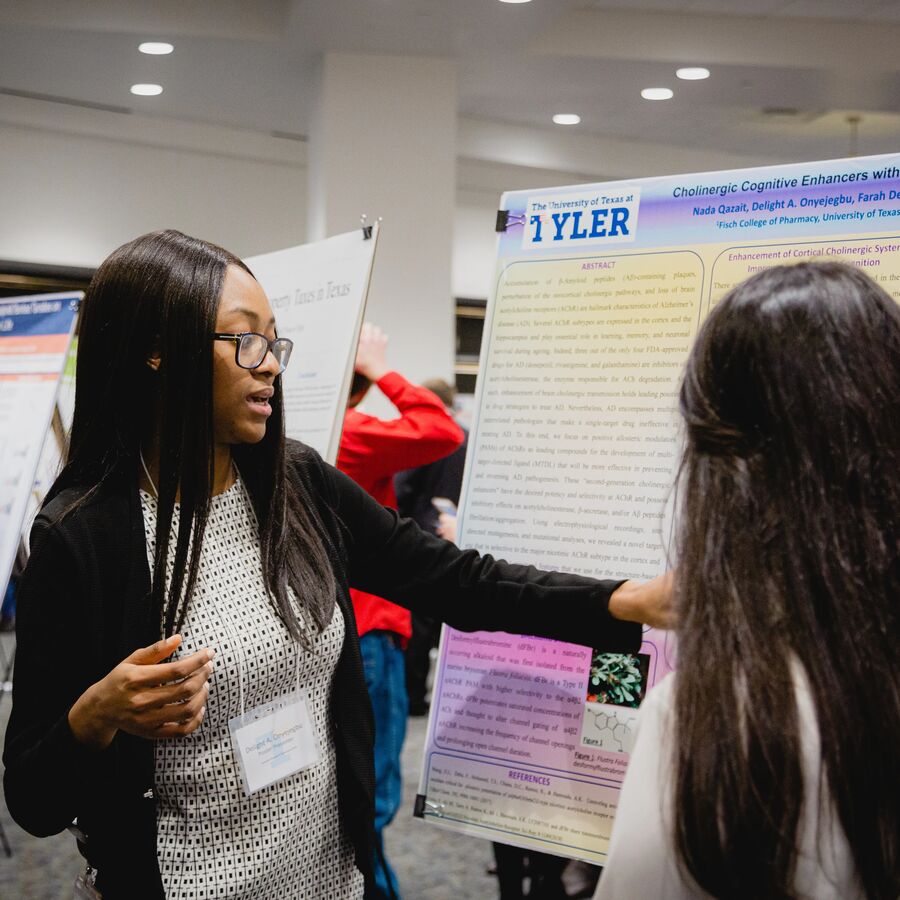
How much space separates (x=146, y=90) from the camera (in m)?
6.35

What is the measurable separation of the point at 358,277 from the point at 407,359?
3044mm

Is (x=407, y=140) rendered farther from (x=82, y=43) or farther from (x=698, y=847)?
(x=698, y=847)

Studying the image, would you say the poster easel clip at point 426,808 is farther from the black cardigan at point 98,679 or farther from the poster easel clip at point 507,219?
the poster easel clip at point 507,219

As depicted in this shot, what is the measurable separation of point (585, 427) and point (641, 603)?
0.43 metres

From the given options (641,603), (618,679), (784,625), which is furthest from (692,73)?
(784,625)

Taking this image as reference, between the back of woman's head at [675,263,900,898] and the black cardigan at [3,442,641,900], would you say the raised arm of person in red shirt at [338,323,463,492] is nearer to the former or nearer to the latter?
the black cardigan at [3,442,641,900]

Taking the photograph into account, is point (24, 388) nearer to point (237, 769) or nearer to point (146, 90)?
point (237, 769)

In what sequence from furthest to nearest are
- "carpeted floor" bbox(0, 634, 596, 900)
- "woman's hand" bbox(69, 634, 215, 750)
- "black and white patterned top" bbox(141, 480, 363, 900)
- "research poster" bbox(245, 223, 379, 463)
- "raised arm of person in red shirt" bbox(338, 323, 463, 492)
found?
"carpeted floor" bbox(0, 634, 596, 900), "raised arm of person in red shirt" bbox(338, 323, 463, 492), "research poster" bbox(245, 223, 379, 463), "black and white patterned top" bbox(141, 480, 363, 900), "woman's hand" bbox(69, 634, 215, 750)

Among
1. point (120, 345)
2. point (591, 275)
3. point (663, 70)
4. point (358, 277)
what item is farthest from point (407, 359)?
point (120, 345)

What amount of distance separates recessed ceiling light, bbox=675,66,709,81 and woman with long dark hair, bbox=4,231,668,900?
4901 mm

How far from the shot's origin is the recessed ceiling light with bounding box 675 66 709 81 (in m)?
5.70

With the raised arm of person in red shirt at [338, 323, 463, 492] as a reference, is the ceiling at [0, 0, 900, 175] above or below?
above

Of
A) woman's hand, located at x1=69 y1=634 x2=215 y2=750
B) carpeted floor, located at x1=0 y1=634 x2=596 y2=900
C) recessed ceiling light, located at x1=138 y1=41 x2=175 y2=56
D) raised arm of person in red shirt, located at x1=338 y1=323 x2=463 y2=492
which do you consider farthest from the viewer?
recessed ceiling light, located at x1=138 y1=41 x2=175 y2=56

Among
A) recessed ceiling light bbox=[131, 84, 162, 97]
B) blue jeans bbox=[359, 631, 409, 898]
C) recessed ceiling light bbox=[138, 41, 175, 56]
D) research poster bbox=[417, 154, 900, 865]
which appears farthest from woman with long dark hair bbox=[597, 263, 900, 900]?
recessed ceiling light bbox=[131, 84, 162, 97]
